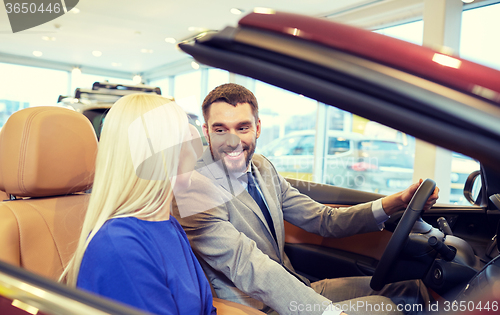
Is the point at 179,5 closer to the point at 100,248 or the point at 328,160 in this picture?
the point at 328,160

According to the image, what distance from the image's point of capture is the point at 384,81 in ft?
1.24

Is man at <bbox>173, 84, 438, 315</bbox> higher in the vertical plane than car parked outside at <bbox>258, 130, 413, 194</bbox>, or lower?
higher

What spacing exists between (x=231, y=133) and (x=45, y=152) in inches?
24.2

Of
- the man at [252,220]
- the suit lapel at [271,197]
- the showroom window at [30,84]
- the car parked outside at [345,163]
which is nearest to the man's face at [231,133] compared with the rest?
the man at [252,220]

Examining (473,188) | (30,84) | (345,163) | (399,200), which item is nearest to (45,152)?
(399,200)

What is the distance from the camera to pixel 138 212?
79 cm

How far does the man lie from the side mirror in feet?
1.40

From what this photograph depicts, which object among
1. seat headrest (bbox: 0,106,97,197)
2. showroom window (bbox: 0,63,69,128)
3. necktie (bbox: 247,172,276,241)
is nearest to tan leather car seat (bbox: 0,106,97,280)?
seat headrest (bbox: 0,106,97,197)

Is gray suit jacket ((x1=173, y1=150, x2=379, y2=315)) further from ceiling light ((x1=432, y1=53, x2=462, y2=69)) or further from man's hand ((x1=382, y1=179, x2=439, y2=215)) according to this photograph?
ceiling light ((x1=432, y1=53, x2=462, y2=69))

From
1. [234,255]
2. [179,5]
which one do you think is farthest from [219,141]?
[179,5]

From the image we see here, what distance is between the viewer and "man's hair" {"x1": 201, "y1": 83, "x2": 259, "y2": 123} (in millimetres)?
1298

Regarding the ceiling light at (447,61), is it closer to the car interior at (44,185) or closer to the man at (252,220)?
the man at (252,220)

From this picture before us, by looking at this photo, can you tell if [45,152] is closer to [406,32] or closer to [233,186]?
[233,186]

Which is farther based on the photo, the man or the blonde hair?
the man
